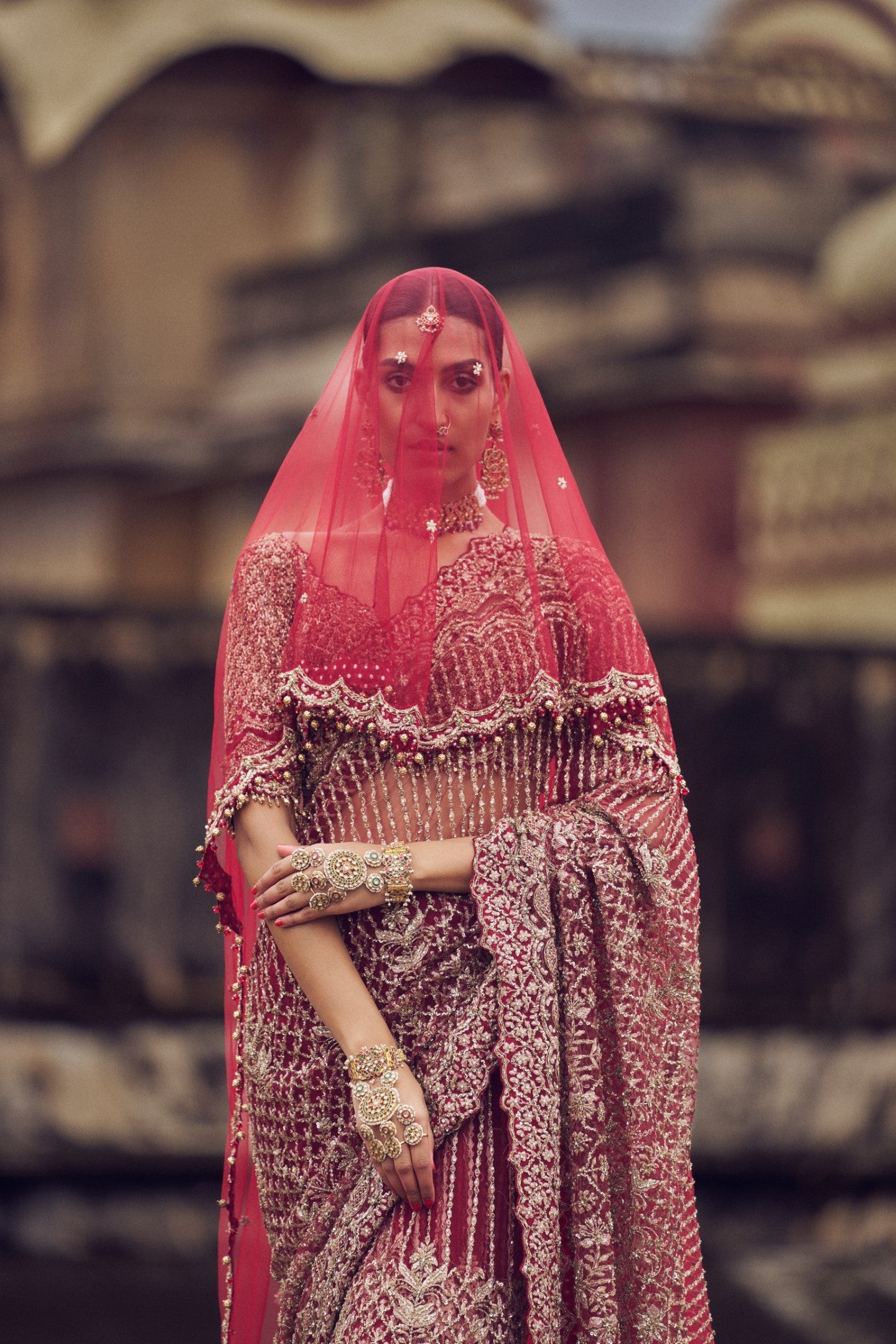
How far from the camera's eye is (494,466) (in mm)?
2396

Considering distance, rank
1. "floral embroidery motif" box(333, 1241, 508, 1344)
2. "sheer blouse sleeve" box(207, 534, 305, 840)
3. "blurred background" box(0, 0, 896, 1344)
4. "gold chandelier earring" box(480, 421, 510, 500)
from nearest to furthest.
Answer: "floral embroidery motif" box(333, 1241, 508, 1344) < "sheer blouse sleeve" box(207, 534, 305, 840) < "gold chandelier earring" box(480, 421, 510, 500) < "blurred background" box(0, 0, 896, 1344)

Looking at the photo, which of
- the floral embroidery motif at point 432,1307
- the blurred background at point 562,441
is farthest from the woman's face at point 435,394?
the blurred background at point 562,441

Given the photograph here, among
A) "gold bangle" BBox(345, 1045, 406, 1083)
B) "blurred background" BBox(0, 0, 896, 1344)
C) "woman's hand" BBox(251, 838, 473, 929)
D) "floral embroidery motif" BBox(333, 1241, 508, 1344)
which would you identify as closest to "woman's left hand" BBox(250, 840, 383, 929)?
"woman's hand" BBox(251, 838, 473, 929)

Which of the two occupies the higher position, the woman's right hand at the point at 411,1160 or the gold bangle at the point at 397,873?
the gold bangle at the point at 397,873

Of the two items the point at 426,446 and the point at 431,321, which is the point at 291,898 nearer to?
the point at 426,446

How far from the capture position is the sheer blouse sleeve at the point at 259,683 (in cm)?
223

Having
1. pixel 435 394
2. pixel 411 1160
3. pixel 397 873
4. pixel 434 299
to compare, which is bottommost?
pixel 411 1160

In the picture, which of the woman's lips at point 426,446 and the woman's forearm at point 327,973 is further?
the woman's lips at point 426,446

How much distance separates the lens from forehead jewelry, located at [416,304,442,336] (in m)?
2.26

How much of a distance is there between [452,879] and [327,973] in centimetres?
19

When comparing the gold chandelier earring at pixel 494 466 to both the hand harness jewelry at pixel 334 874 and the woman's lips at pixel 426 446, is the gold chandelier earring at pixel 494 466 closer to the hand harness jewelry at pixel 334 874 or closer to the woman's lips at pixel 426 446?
the woman's lips at pixel 426 446

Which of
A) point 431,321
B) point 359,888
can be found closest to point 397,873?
point 359,888

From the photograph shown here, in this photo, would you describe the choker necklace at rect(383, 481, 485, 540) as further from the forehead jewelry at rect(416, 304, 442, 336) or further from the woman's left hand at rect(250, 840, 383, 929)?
the woman's left hand at rect(250, 840, 383, 929)

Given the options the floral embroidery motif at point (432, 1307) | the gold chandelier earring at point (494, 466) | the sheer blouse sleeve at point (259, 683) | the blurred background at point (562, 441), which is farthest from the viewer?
the blurred background at point (562, 441)
